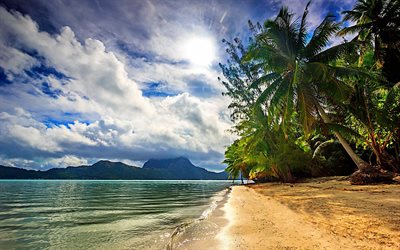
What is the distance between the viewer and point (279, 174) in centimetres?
2803

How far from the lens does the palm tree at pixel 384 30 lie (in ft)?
63.9

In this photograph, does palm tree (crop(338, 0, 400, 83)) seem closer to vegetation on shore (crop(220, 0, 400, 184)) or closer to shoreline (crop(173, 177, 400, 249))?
vegetation on shore (crop(220, 0, 400, 184))

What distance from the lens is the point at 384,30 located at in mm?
19781

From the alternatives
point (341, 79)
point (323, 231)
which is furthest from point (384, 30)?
point (323, 231)

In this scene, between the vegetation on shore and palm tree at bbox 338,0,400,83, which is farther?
palm tree at bbox 338,0,400,83

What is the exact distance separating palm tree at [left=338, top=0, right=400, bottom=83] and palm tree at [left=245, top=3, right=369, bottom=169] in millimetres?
4801

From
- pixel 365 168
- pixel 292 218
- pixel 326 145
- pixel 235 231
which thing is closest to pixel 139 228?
pixel 235 231

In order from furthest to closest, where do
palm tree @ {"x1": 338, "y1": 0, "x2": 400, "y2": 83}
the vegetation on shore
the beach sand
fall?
1. palm tree @ {"x1": 338, "y1": 0, "x2": 400, "y2": 83}
2. the vegetation on shore
3. the beach sand

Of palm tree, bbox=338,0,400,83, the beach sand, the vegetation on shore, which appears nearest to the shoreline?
the beach sand

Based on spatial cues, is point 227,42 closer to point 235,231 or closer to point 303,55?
point 303,55

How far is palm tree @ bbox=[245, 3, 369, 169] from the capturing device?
51.9 feet

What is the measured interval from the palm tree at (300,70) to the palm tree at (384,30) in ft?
15.8

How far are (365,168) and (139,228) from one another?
1465 cm

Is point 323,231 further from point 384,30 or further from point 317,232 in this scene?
point 384,30
